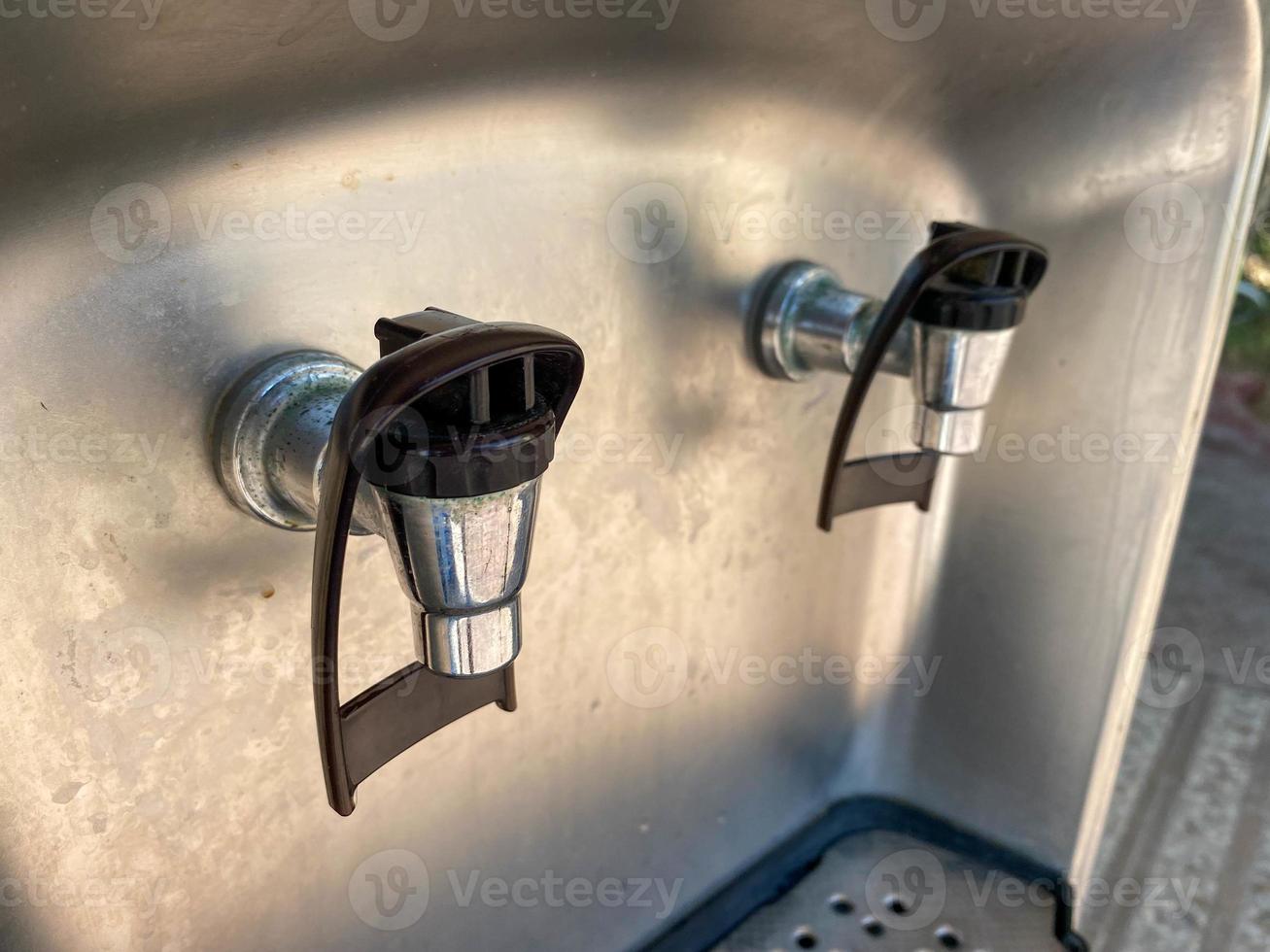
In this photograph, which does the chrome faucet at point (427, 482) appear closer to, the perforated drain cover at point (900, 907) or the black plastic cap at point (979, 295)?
the black plastic cap at point (979, 295)

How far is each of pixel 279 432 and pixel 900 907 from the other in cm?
42

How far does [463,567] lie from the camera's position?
254 mm

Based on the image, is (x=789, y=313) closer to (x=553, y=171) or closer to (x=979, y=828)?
(x=553, y=171)

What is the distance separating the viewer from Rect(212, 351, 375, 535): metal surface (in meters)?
0.29

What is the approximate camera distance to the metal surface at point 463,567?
0.81 ft

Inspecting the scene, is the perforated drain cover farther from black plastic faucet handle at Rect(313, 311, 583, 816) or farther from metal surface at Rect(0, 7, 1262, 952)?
black plastic faucet handle at Rect(313, 311, 583, 816)

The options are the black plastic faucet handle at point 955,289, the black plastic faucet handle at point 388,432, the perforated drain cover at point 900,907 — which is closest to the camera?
the black plastic faucet handle at point 388,432

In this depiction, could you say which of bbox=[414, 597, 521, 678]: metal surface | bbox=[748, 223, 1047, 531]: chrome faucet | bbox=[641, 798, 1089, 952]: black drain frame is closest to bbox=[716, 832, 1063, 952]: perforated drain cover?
bbox=[641, 798, 1089, 952]: black drain frame

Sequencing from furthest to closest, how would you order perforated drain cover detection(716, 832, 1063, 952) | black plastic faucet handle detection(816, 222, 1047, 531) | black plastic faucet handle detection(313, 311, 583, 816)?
perforated drain cover detection(716, 832, 1063, 952)
black plastic faucet handle detection(816, 222, 1047, 531)
black plastic faucet handle detection(313, 311, 583, 816)

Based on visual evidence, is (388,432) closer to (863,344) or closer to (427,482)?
(427,482)

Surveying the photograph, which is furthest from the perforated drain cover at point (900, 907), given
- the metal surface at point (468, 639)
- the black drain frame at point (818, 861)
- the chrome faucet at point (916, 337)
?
the metal surface at point (468, 639)

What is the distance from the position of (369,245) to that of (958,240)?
0.64 ft

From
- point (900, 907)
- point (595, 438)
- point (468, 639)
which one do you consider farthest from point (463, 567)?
point (900, 907)

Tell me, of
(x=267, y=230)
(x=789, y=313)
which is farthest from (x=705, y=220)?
(x=267, y=230)
